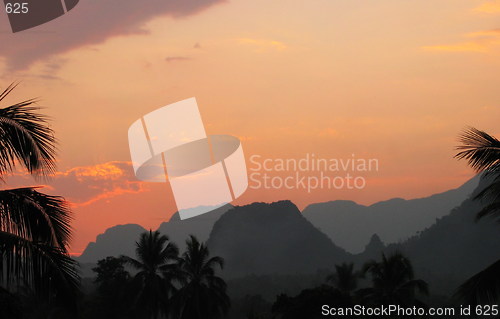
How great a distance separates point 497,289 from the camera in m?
15.3

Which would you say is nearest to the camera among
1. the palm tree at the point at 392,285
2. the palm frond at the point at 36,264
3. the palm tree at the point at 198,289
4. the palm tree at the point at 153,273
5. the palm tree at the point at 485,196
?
the palm frond at the point at 36,264

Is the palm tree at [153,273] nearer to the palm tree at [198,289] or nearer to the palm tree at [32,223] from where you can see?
the palm tree at [198,289]

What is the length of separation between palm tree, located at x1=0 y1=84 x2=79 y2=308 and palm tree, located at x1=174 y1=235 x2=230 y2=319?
51.3 meters

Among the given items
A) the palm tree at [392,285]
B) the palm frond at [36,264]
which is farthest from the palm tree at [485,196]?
the palm tree at [392,285]

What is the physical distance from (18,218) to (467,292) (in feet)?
31.6

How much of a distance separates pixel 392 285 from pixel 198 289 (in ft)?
63.3

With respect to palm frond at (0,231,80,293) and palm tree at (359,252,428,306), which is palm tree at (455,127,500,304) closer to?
palm frond at (0,231,80,293)

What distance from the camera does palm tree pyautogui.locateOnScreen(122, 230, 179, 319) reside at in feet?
206

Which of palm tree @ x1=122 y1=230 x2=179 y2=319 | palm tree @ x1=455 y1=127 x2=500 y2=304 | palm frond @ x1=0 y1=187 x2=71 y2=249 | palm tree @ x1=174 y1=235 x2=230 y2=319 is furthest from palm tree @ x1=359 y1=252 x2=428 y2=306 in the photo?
palm frond @ x1=0 y1=187 x2=71 y2=249

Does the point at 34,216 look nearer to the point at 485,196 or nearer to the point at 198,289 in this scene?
the point at 485,196

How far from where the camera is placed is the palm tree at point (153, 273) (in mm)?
62750

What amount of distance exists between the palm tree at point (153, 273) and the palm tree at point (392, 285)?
18930 millimetres

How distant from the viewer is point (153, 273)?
6419 cm

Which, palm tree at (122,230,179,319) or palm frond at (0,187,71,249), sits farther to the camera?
palm tree at (122,230,179,319)
